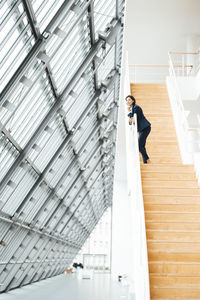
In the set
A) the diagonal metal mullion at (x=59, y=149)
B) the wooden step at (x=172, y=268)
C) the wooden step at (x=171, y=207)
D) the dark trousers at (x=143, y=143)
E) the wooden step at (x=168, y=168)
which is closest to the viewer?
the wooden step at (x=172, y=268)

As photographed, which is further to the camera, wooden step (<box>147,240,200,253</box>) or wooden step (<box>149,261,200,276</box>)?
wooden step (<box>147,240,200,253</box>)

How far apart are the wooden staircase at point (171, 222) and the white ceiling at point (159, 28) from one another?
770 cm

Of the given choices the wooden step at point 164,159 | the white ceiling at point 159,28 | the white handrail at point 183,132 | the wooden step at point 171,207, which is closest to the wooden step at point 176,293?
the wooden step at point 171,207

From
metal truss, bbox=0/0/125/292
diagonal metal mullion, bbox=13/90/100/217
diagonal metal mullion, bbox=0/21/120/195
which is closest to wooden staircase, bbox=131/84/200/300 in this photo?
diagonal metal mullion, bbox=0/21/120/195

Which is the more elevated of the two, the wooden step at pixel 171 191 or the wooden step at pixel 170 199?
the wooden step at pixel 171 191

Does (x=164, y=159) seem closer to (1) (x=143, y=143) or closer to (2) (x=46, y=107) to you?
(1) (x=143, y=143)

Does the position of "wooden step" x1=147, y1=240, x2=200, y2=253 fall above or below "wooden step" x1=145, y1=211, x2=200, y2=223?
below

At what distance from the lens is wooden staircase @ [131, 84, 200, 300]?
5.81 metres

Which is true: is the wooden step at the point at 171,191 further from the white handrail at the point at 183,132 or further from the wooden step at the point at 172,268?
the wooden step at the point at 172,268

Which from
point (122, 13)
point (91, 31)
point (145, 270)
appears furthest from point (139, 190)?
point (122, 13)

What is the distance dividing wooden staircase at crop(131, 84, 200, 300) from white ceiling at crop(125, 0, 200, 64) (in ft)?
25.3

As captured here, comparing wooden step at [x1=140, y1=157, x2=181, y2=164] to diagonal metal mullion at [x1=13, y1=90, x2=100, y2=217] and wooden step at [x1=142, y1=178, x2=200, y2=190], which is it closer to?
wooden step at [x1=142, y1=178, x2=200, y2=190]

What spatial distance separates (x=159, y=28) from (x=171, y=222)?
13224 mm

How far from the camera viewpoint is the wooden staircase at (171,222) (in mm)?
5812
